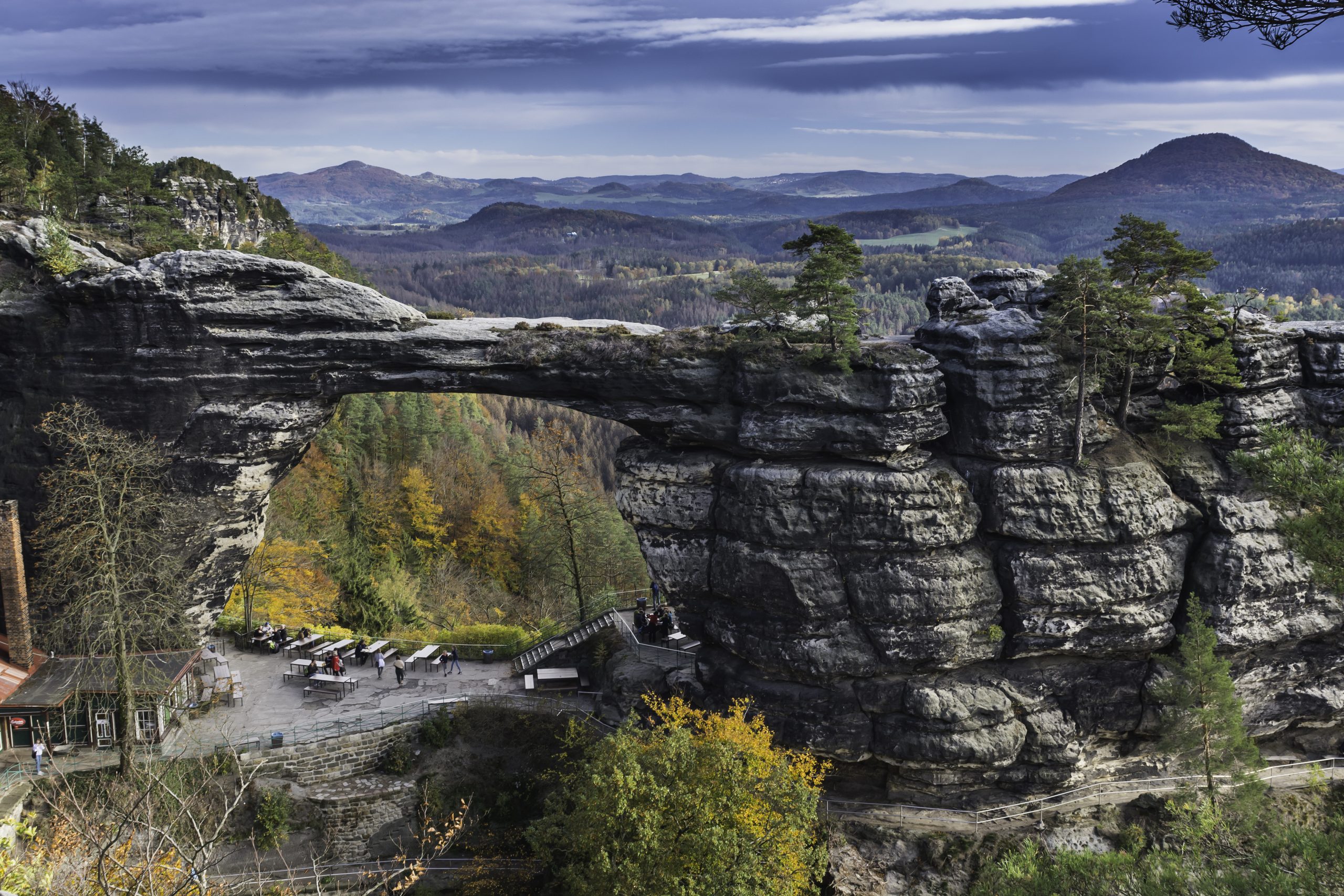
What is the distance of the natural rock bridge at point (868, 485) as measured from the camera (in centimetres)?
2702

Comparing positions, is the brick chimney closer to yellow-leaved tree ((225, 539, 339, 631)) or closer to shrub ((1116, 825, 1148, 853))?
yellow-leaved tree ((225, 539, 339, 631))

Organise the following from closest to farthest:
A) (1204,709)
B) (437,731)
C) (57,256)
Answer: (1204,709)
(57,256)
(437,731)

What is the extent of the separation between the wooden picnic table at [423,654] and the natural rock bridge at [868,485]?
28.9 feet

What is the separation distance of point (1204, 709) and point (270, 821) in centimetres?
2906

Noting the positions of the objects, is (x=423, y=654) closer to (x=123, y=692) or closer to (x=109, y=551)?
(x=123, y=692)

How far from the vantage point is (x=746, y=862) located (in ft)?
68.4

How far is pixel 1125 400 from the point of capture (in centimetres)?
2853

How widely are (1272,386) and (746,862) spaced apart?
23286 millimetres

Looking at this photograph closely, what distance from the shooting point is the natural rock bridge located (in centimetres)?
2702

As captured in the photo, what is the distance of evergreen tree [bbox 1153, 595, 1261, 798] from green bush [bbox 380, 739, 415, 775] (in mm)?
24895

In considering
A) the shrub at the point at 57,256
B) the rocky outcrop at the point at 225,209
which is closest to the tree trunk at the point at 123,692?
the shrub at the point at 57,256

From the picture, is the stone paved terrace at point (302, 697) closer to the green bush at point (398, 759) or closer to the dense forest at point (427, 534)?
the green bush at point (398, 759)

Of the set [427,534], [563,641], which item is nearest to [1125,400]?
[563,641]

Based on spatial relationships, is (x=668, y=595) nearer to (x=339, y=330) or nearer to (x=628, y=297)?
(x=339, y=330)
